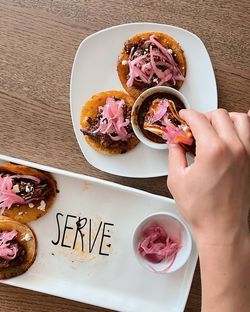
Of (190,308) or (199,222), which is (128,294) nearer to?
(190,308)

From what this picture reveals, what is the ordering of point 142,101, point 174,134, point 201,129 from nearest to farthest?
point 201,129
point 174,134
point 142,101

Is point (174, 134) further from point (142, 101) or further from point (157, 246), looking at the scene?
point (157, 246)

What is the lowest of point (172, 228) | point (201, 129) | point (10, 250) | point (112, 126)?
point (10, 250)

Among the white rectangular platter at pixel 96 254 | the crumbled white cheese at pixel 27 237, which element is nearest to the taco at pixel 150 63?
the white rectangular platter at pixel 96 254

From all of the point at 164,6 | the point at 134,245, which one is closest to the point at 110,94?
the point at 164,6

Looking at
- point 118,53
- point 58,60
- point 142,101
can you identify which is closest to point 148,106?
point 142,101

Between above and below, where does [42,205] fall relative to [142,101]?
below

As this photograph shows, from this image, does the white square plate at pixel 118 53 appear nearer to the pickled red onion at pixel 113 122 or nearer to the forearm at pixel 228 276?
the pickled red onion at pixel 113 122
